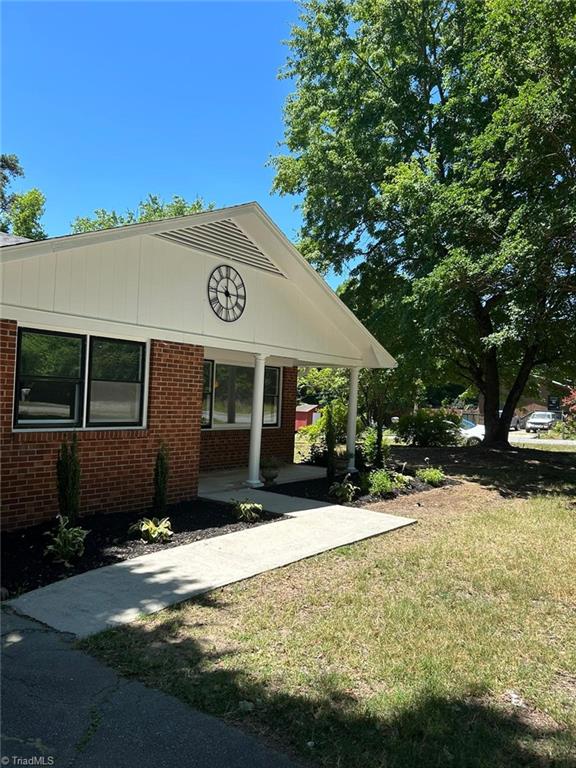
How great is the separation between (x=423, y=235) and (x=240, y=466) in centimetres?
725

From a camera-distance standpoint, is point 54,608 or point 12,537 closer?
point 54,608

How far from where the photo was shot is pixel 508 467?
48.3 ft

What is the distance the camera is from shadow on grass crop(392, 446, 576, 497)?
12.3 m

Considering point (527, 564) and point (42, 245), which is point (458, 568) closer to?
point (527, 564)

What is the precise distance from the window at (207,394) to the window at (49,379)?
15.5ft

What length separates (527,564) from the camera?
6.16 metres

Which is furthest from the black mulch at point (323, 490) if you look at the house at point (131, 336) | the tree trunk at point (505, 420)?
the tree trunk at point (505, 420)

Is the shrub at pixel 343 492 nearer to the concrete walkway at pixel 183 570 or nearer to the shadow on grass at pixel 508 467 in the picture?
the concrete walkway at pixel 183 570

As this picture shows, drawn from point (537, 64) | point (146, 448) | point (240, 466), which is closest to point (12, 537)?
point (146, 448)

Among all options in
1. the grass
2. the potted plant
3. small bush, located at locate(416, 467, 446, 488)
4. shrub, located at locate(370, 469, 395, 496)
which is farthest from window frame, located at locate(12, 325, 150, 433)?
small bush, located at locate(416, 467, 446, 488)

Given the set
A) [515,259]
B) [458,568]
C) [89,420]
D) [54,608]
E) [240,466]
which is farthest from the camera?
[240,466]

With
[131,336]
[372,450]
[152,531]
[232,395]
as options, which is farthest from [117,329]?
[372,450]

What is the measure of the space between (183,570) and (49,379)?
10.3 feet

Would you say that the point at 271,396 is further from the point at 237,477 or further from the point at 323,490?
the point at 323,490
